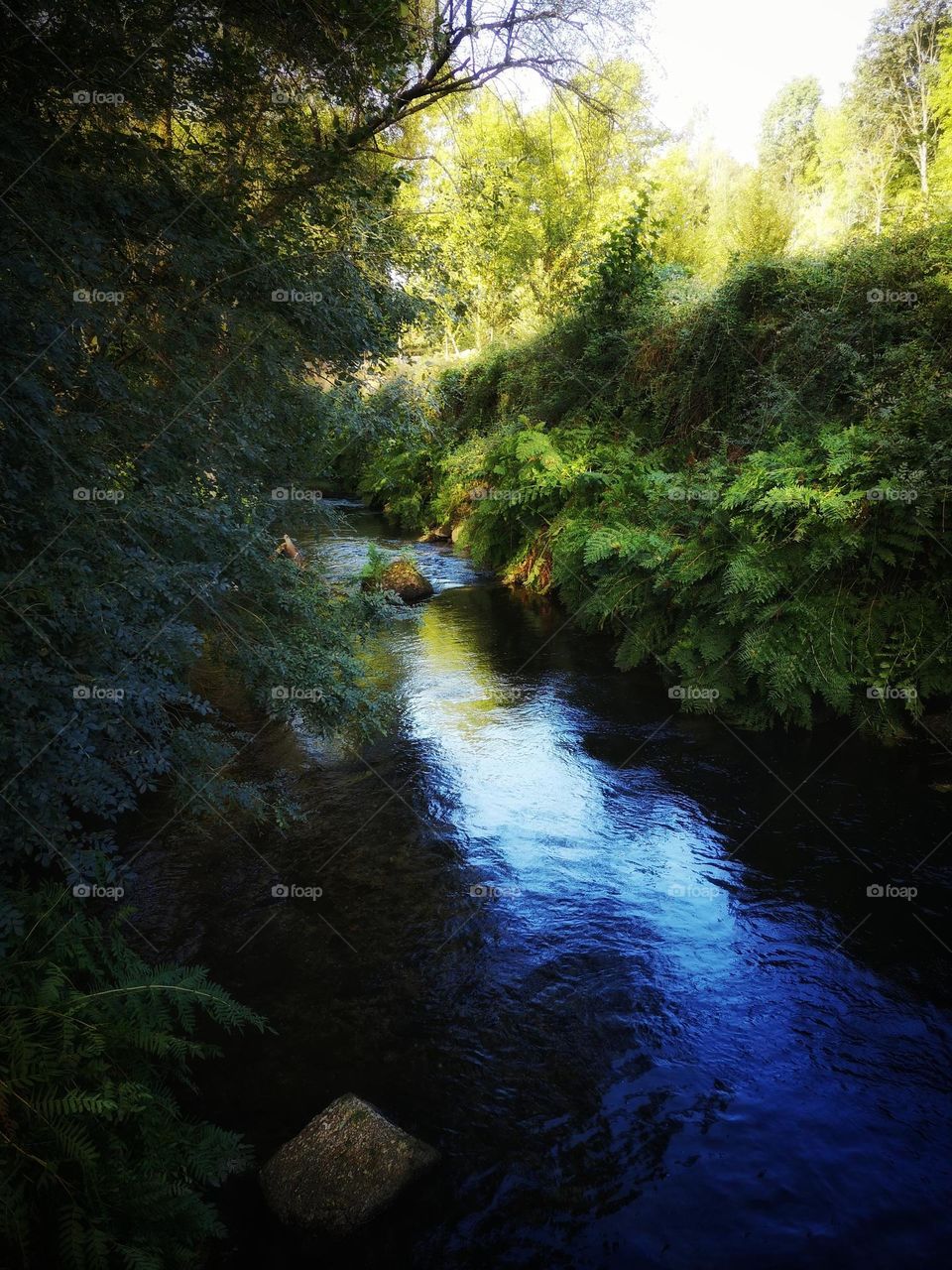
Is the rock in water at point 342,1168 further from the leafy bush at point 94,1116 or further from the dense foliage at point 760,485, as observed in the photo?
the dense foliage at point 760,485

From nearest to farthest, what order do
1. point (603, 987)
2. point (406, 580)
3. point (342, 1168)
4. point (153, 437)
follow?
point (342, 1168)
point (153, 437)
point (603, 987)
point (406, 580)

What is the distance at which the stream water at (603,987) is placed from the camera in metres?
3.19

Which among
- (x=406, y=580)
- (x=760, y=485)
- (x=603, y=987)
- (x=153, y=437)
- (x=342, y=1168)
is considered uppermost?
(x=760, y=485)

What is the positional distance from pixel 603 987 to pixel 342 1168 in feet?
6.44

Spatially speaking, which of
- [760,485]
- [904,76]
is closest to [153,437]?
[760,485]

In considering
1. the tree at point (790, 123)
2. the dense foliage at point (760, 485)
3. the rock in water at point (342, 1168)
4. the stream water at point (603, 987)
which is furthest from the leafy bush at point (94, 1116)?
the tree at point (790, 123)

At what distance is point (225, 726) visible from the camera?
308 inches

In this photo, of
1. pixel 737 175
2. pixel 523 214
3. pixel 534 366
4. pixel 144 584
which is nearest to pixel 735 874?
pixel 144 584

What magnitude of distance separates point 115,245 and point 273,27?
6.17 feet

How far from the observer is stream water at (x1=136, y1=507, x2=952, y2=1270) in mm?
3193

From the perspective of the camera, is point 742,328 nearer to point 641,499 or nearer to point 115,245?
point 641,499

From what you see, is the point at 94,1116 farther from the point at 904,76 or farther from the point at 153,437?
the point at 904,76

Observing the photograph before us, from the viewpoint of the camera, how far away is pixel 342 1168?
3.21m

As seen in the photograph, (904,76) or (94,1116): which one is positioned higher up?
(904,76)
